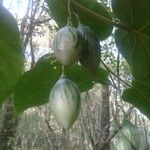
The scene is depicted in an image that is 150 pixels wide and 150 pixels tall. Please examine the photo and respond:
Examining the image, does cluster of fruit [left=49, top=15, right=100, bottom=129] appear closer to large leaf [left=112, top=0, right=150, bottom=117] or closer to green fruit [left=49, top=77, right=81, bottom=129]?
green fruit [left=49, top=77, right=81, bottom=129]

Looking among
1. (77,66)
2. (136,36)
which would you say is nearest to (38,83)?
(77,66)

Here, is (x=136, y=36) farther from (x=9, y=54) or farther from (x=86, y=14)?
(x=9, y=54)

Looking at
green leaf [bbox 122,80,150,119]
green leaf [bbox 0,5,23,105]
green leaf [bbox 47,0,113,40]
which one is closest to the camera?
green leaf [bbox 0,5,23,105]

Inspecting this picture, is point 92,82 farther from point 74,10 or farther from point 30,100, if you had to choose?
point 74,10

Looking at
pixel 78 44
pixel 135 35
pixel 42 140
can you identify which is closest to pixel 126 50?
pixel 135 35

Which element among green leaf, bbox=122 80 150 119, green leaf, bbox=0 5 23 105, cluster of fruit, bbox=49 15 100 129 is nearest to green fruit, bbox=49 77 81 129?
cluster of fruit, bbox=49 15 100 129

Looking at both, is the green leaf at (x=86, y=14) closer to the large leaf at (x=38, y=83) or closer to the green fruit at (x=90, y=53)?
the large leaf at (x=38, y=83)

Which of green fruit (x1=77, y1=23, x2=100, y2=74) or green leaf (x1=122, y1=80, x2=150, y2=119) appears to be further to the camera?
green leaf (x1=122, y1=80, x2=150, y2=119)
